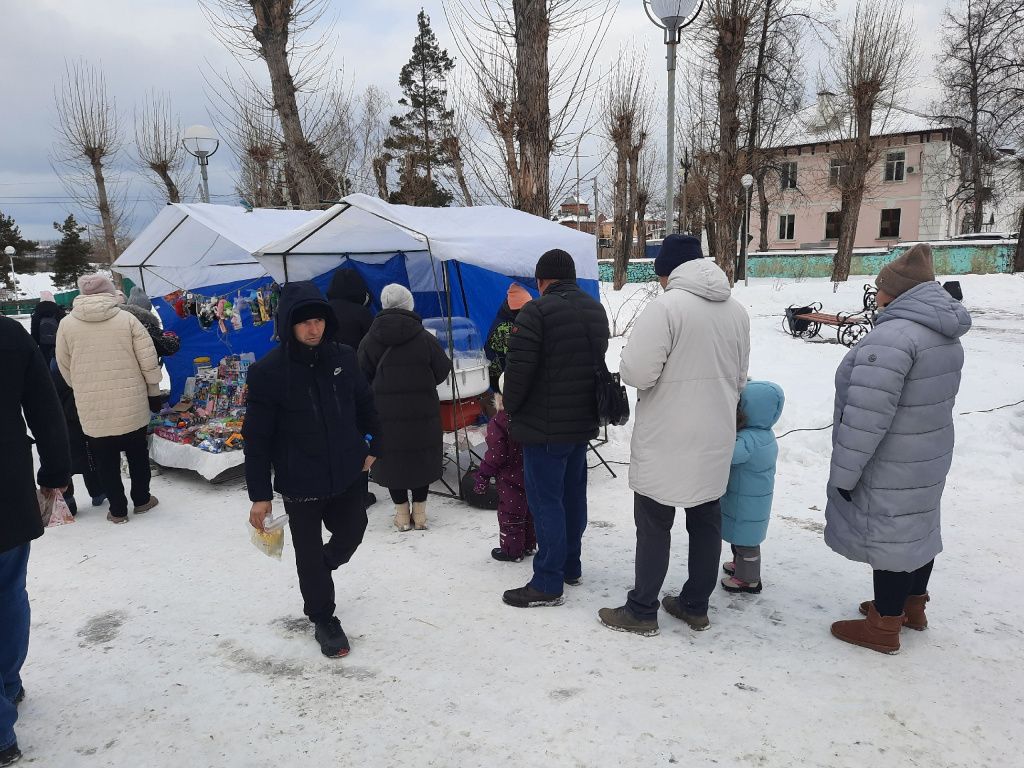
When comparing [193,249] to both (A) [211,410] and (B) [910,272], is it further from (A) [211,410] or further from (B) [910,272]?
(B) [910,272]

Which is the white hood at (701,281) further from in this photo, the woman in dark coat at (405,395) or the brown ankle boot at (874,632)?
the woman in dark coat at (405,395)

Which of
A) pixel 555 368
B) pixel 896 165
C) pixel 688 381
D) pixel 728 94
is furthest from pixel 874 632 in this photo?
pixel 896 165

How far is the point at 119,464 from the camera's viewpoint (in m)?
4.76

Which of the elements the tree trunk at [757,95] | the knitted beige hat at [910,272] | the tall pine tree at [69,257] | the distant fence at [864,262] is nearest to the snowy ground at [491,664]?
the knitted beige hat at [910,272]

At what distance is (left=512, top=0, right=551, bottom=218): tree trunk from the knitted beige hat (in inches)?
209

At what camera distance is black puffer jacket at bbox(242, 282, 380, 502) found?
262 centimetres

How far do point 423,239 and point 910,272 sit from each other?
3.26 metres

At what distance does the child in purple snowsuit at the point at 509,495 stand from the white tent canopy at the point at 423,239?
5.28ft

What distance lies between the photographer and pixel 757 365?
8289mm

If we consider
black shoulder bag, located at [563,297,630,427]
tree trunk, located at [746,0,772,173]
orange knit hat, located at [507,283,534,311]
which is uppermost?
tree trunk, located at [746,0,772,173]

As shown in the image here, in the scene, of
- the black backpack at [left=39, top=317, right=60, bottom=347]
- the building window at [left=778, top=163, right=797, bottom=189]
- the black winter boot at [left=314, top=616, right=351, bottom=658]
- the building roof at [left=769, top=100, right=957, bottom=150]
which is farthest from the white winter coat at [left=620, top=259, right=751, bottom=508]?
the building window at [left=778, top=163, right=797, bottom=189]

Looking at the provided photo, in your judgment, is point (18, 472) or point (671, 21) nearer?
point (18, 472)

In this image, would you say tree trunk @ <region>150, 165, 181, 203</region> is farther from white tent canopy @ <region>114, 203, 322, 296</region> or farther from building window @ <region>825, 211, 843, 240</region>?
building window @ <region>825, 211, 843, 240</region>

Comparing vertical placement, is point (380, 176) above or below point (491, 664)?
above
